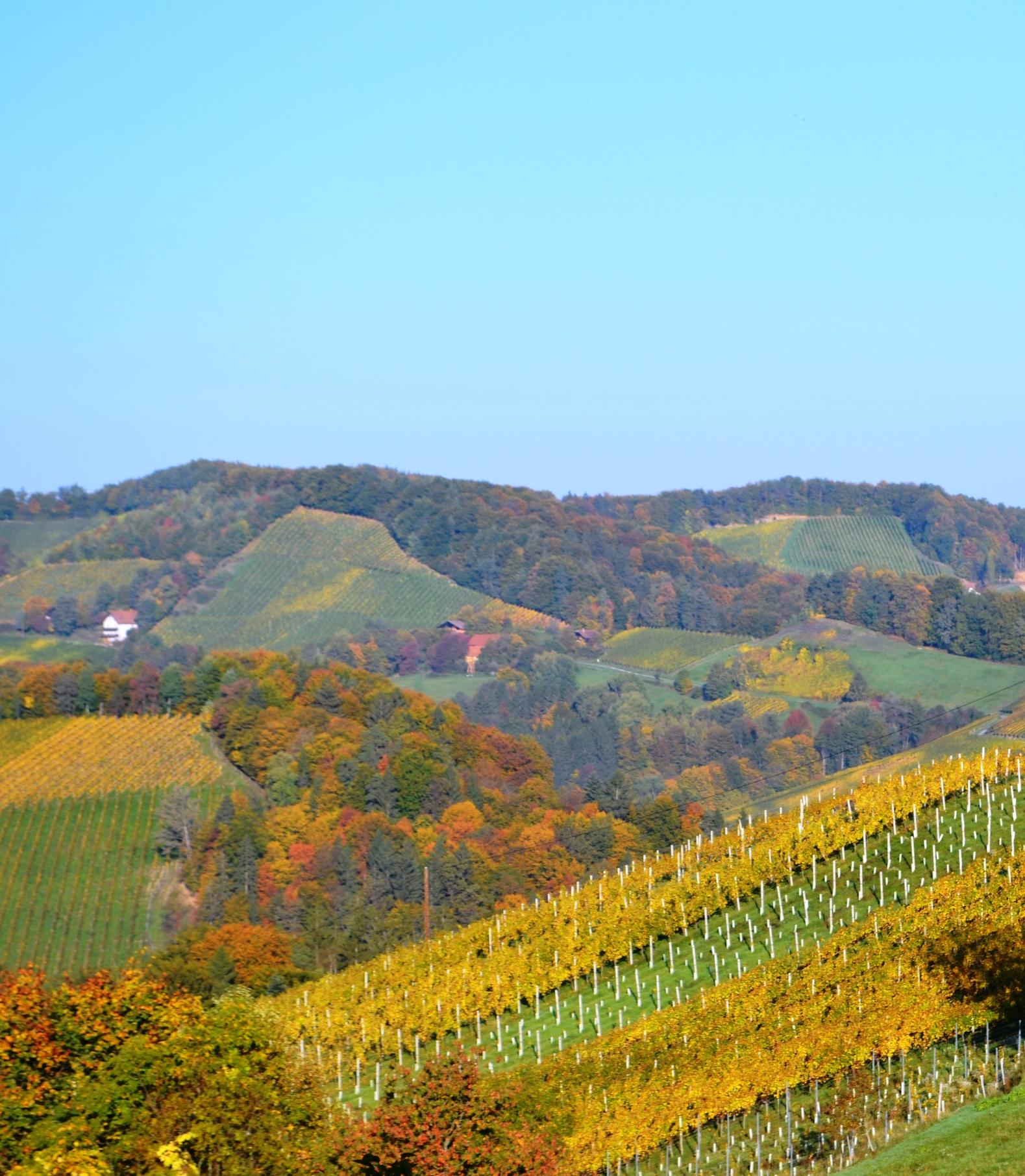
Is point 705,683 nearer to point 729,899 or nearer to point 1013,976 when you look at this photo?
point 729,899

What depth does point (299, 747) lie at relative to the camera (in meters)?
131

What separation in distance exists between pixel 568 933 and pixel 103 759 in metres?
73.0

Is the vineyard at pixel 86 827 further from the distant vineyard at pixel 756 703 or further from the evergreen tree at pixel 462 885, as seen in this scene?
the distant vineyard at pixel 756 703

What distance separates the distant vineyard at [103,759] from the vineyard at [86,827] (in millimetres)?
104

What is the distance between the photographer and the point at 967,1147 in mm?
28891

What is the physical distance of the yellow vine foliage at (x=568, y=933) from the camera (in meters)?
58.1

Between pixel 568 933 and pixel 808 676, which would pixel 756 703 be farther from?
pixel 568 933

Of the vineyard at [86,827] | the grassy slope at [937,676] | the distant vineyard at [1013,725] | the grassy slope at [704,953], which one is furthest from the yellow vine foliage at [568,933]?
the grassy slope at [937,676]

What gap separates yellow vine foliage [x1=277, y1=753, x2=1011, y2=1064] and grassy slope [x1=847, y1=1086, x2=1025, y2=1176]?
2777cm

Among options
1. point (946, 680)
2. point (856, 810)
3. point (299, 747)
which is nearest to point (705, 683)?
point (946, 680)

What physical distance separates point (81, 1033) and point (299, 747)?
94.1 m

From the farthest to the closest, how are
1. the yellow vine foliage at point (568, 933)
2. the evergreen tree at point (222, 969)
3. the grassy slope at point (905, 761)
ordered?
the grassy slope at point (905, 761) → the evergreen tree at point (222, 969) → the yellow vine foliage at point (568, 933)

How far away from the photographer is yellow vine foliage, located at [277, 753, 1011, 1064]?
5812 centimetres

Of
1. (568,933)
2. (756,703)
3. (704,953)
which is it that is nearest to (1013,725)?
(756,703)
